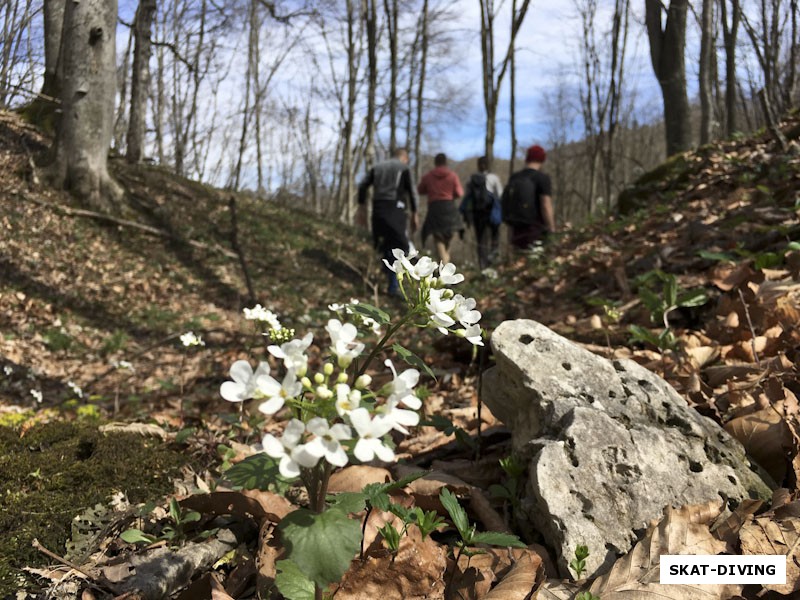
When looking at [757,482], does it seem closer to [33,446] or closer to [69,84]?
[33,446]

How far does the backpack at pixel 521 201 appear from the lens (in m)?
8.15

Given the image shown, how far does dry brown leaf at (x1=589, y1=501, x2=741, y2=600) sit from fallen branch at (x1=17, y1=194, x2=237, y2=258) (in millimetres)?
9130

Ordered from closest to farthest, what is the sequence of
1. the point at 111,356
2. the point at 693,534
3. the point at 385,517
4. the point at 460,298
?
the point at 460,298 → the point at 693,534 → the point at 385,517 → the point at 111,356

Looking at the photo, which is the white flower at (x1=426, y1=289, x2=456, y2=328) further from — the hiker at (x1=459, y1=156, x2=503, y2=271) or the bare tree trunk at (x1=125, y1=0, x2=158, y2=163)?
the bare tree trunk at (x1=125, y1=0, x2=158, y2=163)

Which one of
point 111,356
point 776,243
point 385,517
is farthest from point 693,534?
point 111,356

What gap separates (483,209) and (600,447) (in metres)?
8.08

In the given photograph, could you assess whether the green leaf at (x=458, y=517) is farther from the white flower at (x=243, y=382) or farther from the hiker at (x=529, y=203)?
the hiker at (x=529, y=203)

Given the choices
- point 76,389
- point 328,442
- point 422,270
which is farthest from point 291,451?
point 76,389

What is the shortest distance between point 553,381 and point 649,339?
1.14 meters

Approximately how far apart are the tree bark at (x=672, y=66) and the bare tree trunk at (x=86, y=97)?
9.16m

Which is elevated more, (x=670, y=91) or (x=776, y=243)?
(x=670, y=91)

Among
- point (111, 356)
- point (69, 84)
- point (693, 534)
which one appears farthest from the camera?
point (69, 84)

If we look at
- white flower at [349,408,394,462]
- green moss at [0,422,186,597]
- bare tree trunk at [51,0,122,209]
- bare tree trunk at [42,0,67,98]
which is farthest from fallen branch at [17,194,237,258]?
white flower at [349,408,394,462]

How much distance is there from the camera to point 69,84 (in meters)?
7.92
